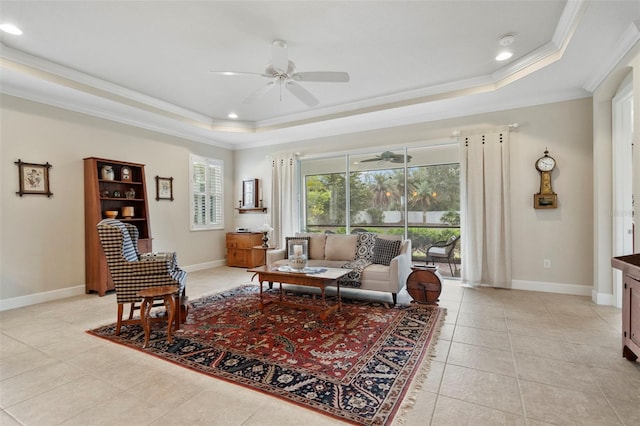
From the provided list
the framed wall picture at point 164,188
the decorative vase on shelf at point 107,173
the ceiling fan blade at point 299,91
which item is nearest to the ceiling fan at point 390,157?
the ceiling fan blade at point 299,91

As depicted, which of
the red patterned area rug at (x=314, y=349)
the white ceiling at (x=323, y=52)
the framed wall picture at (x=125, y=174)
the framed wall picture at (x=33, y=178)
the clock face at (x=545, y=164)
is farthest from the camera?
the framed wall picture at (x=125, y=174)

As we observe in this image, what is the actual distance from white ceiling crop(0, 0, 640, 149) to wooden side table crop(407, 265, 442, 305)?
Result: 8.34 ft

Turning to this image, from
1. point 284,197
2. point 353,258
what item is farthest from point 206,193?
point 353,258

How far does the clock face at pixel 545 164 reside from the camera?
4.35 meters

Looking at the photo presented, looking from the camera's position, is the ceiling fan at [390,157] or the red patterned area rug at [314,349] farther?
the ceiling fan at [390,157]

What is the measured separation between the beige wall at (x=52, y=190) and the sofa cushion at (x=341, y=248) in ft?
10.6

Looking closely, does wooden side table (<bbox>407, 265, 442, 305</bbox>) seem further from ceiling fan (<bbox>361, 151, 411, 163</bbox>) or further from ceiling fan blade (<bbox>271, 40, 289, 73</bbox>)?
ceiling fan blade (<bbox>271, 40, 289, 73</bbox>)

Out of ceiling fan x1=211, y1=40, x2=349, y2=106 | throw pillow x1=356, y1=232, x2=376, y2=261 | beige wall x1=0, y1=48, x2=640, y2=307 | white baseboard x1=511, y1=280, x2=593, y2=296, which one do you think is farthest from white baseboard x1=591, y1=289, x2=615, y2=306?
ceiling fan x1=211, y1=40, x2=349, y2=106

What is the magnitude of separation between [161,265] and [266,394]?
5.81ft

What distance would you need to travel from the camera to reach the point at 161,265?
3.07m

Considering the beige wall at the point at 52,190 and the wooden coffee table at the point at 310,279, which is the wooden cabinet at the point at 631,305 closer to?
the wooden coffee table at the point at 310,279

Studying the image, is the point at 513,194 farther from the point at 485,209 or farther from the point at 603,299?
the point at 603,299

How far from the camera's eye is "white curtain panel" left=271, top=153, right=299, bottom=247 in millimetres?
6504

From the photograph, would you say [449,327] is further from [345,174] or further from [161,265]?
[345,174]
